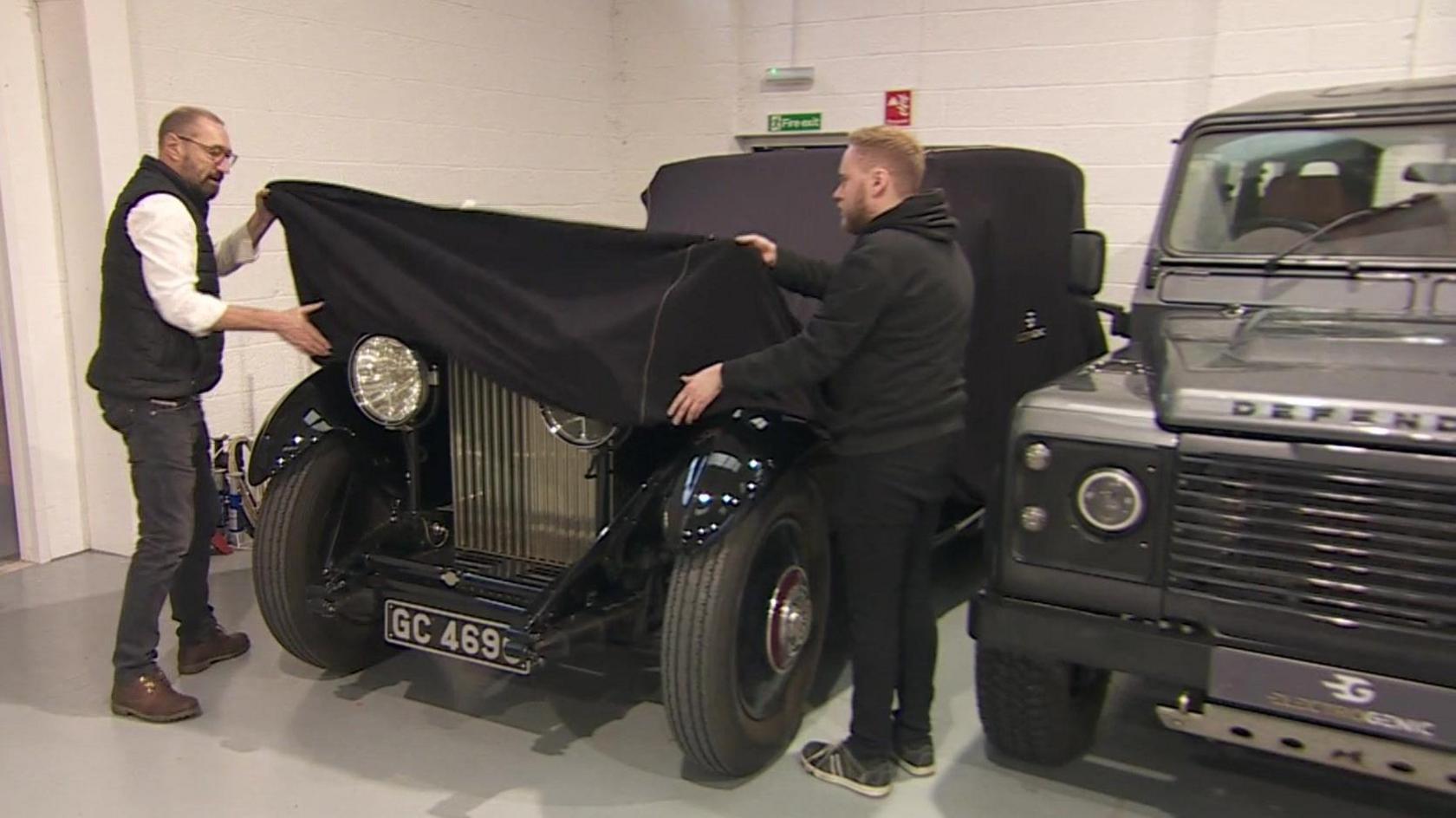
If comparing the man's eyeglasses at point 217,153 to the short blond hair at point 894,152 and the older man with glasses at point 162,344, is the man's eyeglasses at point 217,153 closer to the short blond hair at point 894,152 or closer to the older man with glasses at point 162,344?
the older man with glasses at point 162,344

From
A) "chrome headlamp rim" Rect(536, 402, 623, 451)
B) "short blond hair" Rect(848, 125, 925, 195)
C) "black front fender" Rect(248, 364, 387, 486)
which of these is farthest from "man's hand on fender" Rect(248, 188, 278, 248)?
"short blond hair" Rect(848, 125, 925, 195)

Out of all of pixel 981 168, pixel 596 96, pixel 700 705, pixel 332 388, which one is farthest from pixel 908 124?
pixel 700 705

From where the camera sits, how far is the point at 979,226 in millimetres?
3562

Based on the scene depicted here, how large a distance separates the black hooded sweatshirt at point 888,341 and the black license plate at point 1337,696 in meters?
0.83

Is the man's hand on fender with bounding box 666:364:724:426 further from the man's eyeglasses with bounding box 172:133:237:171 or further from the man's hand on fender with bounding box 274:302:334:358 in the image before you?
the man's eyeglasses with bounding box 172:133:237:171

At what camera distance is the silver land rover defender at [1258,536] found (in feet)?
7.06

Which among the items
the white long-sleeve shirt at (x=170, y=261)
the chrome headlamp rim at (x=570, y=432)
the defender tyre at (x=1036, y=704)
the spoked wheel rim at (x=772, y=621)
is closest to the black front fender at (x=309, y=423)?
the white long-sleeve shirt at (x=170, y=261)

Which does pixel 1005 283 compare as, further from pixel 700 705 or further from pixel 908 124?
pixel 908 124

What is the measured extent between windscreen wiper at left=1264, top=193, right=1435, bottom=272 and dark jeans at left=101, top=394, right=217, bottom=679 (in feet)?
10.3

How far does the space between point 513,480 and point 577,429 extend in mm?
353

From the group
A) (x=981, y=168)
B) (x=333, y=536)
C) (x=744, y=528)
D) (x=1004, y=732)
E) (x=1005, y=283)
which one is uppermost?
(x=981, y=168)

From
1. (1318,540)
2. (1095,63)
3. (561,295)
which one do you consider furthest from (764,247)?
(1095,63)

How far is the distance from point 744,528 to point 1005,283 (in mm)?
1490

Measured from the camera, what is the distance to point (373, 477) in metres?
3.48
